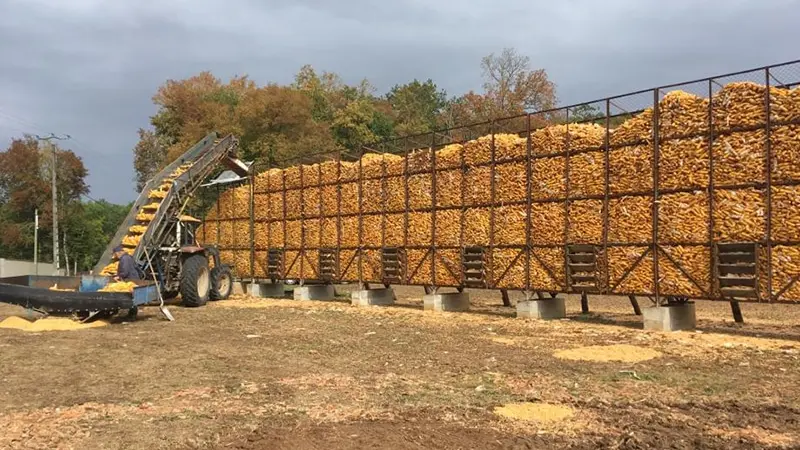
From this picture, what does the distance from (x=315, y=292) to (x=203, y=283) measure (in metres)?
5.06

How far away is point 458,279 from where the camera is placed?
18375mm

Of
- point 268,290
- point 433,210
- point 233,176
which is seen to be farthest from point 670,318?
point 233,176

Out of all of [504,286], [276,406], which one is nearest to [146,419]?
[276,406]

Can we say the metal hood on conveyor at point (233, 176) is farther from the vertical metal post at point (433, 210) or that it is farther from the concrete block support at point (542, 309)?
the concrete block support at point (542, 309)

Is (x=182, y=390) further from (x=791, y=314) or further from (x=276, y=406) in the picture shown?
(x=791, y=314)

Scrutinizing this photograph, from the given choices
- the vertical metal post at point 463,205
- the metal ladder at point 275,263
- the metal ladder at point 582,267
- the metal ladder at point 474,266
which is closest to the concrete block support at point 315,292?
the metal ladder at point 275,263

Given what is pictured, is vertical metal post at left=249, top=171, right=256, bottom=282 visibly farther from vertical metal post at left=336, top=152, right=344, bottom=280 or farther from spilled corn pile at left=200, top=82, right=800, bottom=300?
vertical metal post at left=336, top=152, right=344, bottom=280

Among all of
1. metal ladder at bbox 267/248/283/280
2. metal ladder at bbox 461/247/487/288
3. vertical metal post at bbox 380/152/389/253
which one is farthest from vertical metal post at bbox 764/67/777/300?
metal ladder at bbox 267/248/283/280

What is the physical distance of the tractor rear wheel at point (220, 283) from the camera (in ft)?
70.4

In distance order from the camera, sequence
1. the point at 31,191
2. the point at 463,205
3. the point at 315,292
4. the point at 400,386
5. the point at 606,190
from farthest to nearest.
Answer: the point at 31,191
the point at 315,292
the point at 463,205
the point at 606,190
the point at 400,386

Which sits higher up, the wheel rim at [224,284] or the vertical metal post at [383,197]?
the vertical metal post at [383,197]

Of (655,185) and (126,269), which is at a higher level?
(655,185)

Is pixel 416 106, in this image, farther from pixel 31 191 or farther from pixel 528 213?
pixel 528 213

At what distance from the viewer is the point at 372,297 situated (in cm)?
2148
